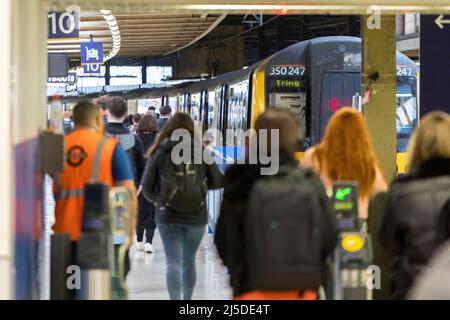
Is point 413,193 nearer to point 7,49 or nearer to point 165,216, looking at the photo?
point 7,49

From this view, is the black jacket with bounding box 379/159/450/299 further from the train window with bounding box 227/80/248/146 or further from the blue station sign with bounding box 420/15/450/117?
the train window with bounding box 227/80/248/146

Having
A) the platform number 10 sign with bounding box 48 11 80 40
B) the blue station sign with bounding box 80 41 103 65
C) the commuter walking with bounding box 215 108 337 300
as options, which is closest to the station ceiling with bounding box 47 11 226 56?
the blue station sign with bounding box 80 41 103 65

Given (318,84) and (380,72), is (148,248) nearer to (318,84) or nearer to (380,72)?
(380,72)

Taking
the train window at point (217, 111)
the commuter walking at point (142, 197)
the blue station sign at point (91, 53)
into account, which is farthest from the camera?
the blue station sign at point (91, 53)

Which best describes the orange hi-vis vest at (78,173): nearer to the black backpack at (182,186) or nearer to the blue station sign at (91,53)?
the black backpack at (182,186)

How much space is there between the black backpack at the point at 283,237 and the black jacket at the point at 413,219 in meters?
0.53

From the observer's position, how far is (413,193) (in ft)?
19.2

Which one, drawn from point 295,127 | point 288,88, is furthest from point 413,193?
point 288,88

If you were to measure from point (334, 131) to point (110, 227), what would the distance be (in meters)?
1.61

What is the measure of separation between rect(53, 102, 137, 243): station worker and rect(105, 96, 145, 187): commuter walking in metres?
2.64

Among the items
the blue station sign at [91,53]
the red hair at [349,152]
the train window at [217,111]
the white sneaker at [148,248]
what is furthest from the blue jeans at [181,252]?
the blue station sign at [91,53]

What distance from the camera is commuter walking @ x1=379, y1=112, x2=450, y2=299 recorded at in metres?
5.76

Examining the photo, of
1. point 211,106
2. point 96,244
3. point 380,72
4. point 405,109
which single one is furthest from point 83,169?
point 211,106

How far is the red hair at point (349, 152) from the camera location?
272 inches
